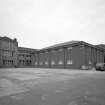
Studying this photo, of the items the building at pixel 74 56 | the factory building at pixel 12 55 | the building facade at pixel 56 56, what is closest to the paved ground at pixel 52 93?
the building at pixel 74 56

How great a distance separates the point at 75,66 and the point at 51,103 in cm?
2524

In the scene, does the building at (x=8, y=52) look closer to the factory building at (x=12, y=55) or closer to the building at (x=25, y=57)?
the factory building at (x=12, y=55)

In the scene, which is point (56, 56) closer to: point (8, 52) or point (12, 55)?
point (12, 55)

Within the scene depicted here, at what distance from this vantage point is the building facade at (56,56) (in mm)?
27427

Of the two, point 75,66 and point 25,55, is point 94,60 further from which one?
point 25,55

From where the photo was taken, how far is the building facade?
27427 millimetres

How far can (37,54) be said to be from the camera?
47125 mm

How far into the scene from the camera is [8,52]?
45562 millimetres

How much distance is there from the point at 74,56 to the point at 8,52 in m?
33.8

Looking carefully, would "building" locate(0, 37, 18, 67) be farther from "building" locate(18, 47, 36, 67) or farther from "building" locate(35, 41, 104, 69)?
"building" locate(35, 41, 104, 69)

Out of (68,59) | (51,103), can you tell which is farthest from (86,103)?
(68,59)

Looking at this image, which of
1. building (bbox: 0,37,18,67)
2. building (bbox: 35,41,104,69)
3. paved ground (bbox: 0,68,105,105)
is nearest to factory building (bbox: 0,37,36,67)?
building (bbox: 0,37,18,67)

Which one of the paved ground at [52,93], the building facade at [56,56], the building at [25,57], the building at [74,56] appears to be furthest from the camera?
the building at [25,57]

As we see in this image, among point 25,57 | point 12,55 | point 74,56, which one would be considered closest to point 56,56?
point 74,56
